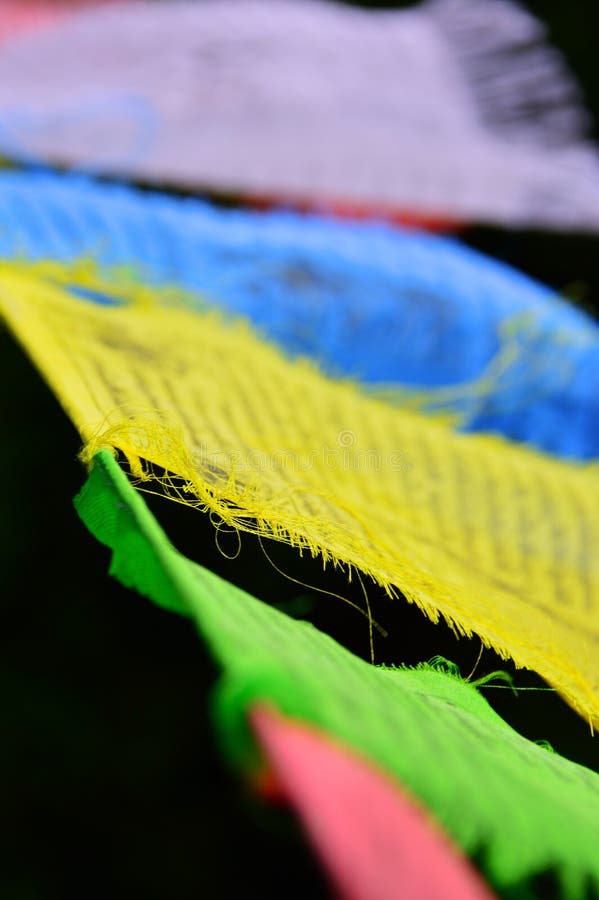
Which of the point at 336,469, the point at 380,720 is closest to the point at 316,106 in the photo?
the point at 336,469

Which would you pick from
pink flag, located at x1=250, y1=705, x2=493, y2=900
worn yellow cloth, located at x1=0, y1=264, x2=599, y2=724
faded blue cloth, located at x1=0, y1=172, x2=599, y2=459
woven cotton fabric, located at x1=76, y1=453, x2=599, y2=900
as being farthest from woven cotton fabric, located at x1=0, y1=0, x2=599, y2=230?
pink flag, located at x1=250, y1=705, x2=493, y2=900

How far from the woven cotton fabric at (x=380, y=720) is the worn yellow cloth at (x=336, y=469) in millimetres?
54

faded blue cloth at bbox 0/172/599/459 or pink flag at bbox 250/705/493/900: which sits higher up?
pink flag at bbox 250/705/493/900

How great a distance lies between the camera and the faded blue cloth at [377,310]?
0.73 m

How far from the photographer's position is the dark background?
1.98 ft

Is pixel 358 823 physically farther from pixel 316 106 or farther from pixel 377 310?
pixel 316 106

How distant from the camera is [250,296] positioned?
0.75 meters

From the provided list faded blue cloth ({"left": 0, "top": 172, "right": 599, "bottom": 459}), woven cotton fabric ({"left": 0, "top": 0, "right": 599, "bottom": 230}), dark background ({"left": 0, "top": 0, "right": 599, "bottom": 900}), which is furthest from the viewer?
woven cotton fabric ({"left": 0, "top": 0, "right": 599, "bottom": 230})

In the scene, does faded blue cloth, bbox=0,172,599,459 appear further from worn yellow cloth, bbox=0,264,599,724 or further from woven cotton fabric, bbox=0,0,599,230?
woven cotton fabric, bbox=0,0,599,230

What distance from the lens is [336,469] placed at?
0.52m

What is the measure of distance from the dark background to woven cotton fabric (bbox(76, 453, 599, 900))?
145 mm

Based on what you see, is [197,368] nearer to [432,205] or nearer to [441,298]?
[441,298]

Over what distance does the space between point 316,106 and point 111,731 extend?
670 millimetres

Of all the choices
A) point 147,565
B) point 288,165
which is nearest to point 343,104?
point 288,165
